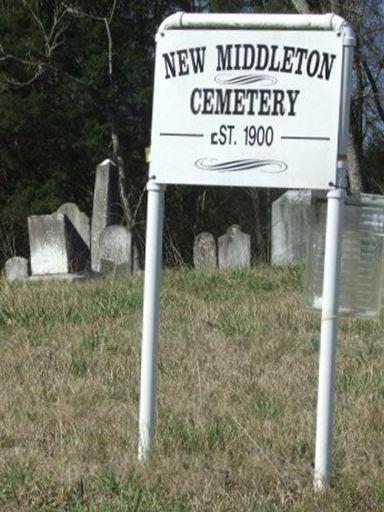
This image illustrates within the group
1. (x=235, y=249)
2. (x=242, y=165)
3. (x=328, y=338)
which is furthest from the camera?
(x=235, y=249)

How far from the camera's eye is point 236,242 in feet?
38.8

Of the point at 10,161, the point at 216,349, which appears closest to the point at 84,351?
the point at 216,349

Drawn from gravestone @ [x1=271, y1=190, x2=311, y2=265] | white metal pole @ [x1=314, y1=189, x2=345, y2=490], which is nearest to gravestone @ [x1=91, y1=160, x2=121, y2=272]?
gravestone @ [x1=271, y1=190, x2=311, y2=265]

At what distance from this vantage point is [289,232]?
11.7 m

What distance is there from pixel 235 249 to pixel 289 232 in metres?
0.67

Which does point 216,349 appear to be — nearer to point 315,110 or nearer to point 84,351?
point 84,351

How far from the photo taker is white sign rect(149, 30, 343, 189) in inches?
163

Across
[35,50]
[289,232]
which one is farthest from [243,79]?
[35,50]

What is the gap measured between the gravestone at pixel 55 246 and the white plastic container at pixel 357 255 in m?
6.56

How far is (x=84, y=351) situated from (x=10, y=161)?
56.7ft

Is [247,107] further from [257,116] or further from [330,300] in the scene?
[330,300]

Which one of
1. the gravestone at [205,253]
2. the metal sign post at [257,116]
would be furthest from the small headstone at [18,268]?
the metal sign post at [257,116]

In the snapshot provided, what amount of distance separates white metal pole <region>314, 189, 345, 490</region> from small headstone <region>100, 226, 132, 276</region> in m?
7.38

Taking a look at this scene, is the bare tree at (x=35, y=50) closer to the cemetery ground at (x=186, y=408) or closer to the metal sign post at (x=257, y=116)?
the cemetery ground at (x=186, y=408)
